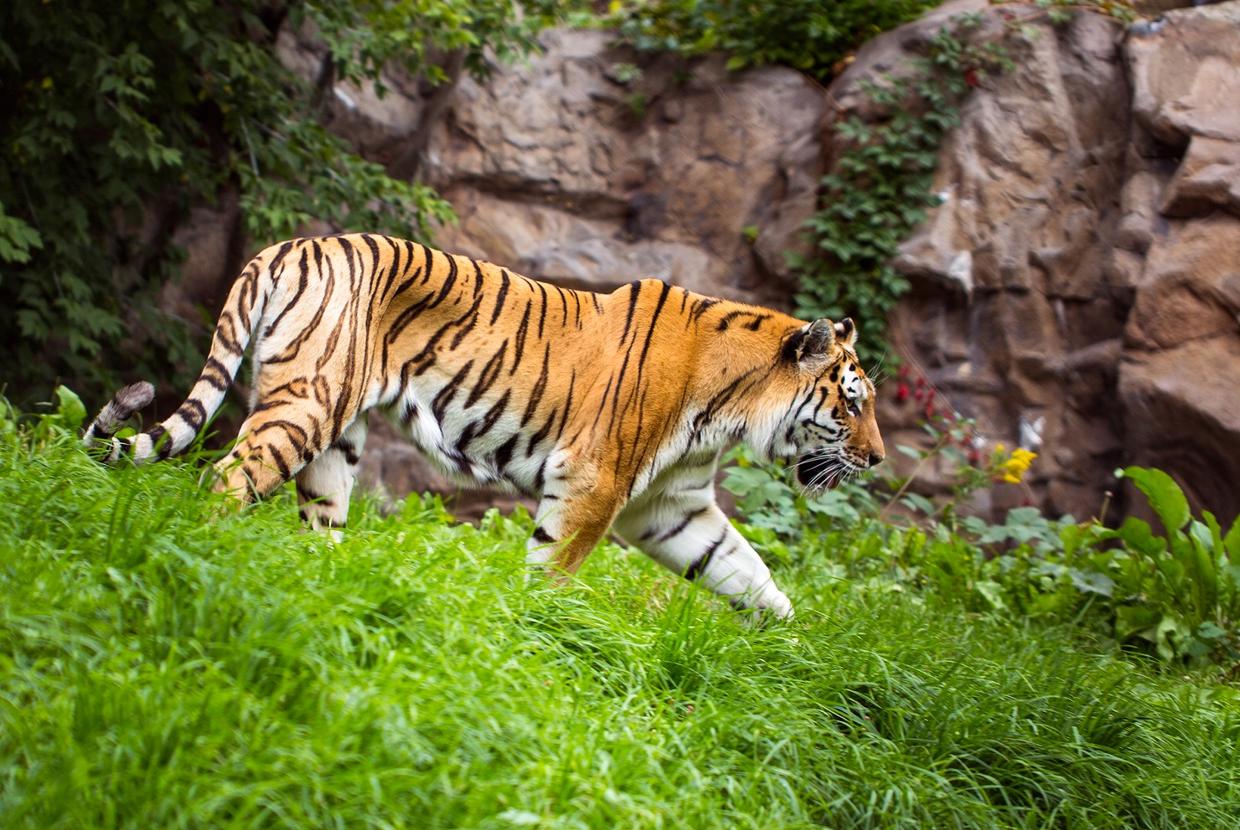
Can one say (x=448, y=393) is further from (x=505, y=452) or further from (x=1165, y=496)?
(x=1165, y=496)

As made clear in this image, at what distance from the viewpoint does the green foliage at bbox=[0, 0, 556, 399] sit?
7.07 m

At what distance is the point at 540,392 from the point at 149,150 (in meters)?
3.68

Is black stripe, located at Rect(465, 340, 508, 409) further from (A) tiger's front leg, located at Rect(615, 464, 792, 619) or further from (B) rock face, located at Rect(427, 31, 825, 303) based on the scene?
(B) rock face, located at Rect(427, 31, 825, 303)

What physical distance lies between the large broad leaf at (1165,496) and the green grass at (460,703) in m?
1.88

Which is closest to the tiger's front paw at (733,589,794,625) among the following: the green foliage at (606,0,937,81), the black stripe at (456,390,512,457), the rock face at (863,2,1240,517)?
the black stripe at (456,390,512,457)


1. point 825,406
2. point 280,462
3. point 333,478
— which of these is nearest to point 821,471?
point 825,406

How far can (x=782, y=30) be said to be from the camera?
384 inches

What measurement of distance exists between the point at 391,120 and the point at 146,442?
619 cm

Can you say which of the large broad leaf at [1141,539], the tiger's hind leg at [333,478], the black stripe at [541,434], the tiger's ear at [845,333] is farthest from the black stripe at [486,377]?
the large broad leaf at [1141,539]

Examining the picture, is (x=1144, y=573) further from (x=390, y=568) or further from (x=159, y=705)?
(x=159, y=705)

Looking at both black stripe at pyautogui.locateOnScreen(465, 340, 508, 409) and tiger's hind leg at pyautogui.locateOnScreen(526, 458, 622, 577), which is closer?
tiger's hind leg at pyautogui.locateOnScreen(526, 458, 622, 577)

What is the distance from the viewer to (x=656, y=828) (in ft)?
9.20

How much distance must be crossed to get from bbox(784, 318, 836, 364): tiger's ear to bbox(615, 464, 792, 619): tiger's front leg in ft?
2.14

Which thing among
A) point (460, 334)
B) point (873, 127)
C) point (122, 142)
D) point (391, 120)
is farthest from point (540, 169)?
point (460, 334)
